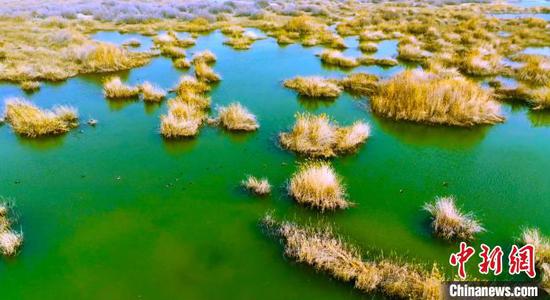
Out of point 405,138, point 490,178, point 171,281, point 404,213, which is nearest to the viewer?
point 171,281

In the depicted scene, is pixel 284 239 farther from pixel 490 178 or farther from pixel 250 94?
pixel 250 94

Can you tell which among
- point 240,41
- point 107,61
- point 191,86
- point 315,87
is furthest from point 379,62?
point 107,61

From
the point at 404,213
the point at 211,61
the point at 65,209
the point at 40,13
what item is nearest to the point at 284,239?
the point at 404,213

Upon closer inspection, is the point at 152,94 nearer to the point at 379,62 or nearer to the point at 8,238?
the point at 8,238

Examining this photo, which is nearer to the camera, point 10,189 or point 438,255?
point 438,255

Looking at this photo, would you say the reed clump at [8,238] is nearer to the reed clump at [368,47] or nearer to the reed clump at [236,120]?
the reed clump at [236,120]

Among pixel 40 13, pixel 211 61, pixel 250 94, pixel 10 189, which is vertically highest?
pixel 40 13

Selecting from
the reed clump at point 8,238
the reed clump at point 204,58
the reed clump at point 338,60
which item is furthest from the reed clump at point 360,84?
the reed clump at point 8,238
